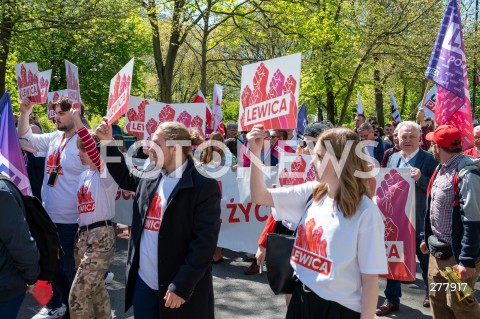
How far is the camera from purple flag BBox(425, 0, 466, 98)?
489cm

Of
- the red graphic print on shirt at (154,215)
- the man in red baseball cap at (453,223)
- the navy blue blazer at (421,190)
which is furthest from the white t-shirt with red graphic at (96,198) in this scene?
the navy blue blazer at (421,190)

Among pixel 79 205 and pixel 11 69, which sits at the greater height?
pixel 11 69

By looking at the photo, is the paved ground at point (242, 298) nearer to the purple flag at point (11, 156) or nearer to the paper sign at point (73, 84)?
the purple flag at point (11, 156)

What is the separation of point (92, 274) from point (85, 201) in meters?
0.65

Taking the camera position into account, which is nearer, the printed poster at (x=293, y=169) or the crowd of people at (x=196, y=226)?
the crowd of people at (x=196, y=226)

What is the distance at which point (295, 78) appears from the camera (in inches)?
165

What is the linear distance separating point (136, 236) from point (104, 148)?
0.82 m

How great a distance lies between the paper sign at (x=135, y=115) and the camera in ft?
30.6

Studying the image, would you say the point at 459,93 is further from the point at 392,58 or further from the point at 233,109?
the point at 233,109

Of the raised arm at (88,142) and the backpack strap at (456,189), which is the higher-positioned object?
the raised arm at (88,142)

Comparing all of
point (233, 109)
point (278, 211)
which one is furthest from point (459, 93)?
point (233, 109)

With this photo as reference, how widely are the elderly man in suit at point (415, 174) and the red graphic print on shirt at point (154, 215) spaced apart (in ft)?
10.4

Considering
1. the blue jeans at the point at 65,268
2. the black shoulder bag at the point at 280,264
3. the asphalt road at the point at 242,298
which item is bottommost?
the asphalt road at the point at 242,298

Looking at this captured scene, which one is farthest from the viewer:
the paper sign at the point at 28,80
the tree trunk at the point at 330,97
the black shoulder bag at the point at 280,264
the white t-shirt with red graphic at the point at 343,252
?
the tree trunk at the point at 330,97
